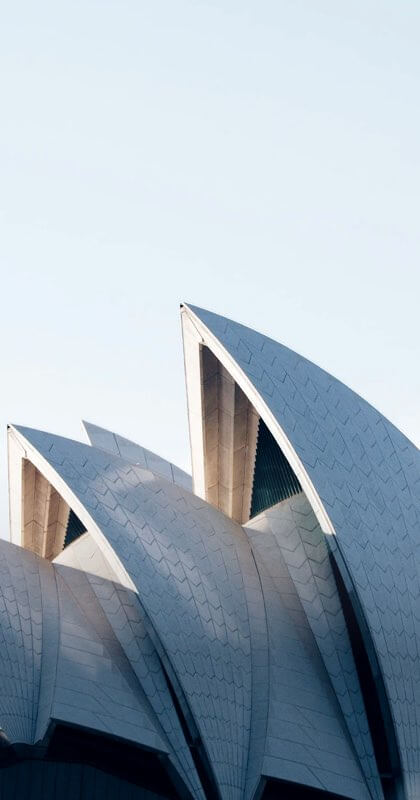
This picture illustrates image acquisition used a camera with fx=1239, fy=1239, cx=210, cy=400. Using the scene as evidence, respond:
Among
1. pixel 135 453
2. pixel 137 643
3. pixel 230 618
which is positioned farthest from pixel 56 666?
pixel 135 453

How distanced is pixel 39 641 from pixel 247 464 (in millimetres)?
6954

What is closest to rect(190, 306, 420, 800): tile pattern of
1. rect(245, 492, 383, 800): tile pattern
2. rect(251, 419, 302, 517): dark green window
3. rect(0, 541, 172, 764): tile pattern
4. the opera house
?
the opera house

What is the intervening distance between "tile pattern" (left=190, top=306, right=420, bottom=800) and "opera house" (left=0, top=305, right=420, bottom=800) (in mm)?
41

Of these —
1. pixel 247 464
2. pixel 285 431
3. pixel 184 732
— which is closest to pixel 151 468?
pixel 247 464

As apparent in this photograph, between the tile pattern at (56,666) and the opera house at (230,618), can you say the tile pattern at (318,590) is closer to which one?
the opera house at (230,618)

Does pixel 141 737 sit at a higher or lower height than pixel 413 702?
lower

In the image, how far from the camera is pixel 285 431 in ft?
79.0

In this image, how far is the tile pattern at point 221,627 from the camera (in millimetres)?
21953

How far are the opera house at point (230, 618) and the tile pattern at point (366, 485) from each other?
4 cm

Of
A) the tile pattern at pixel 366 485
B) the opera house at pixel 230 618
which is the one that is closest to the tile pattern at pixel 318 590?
the opera house at pixel 230 618

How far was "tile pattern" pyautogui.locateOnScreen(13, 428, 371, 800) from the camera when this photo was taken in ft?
72.0

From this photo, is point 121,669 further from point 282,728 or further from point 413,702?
point 413,702

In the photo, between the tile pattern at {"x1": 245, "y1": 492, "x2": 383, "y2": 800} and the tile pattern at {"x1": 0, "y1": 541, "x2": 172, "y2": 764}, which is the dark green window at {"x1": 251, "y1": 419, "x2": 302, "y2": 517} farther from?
the tile pattern at {"x1": 0, "y1": 541, "x2": 172, "y2": 764}

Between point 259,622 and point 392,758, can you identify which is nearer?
point 392,758
